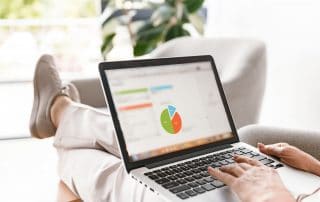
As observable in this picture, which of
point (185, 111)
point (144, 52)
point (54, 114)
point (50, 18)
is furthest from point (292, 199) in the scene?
point (50, 18)

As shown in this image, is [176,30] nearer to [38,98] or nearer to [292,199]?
[38,98]

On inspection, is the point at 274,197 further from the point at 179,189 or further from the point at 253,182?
the point at 179,189

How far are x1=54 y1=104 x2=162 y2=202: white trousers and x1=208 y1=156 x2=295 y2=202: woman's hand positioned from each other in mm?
199

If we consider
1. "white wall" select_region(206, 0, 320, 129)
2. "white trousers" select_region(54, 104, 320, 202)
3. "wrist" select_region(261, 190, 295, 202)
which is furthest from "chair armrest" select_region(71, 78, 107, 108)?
"wrist" select_region(261, 190, 295, 202)

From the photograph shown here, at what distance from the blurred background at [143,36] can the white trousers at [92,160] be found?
17.2 inches

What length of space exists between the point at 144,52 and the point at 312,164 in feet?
4.88

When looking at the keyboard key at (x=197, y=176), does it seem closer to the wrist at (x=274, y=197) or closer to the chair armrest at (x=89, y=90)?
the wrist at (x=274, y=197)

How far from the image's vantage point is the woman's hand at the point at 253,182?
67 cm

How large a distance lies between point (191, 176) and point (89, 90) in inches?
43.5

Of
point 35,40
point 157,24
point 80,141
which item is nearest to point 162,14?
point 157,24

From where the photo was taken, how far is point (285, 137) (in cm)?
110

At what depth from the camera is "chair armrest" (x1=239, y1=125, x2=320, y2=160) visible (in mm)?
1062

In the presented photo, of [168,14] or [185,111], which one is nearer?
[185,111]

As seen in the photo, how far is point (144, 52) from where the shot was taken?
7.24 ft
